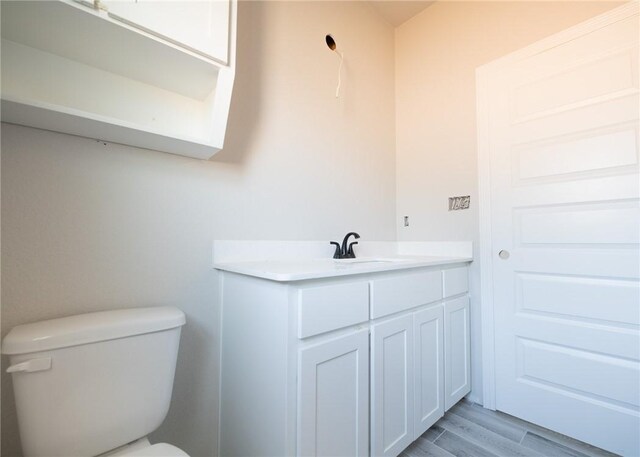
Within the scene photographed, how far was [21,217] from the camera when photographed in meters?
0.90

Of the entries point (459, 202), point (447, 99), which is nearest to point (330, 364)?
point (459, 202)

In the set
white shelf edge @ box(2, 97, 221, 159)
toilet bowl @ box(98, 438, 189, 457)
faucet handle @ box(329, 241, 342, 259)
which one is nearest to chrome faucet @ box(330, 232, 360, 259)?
faucet handle @ box(329, 241, 342, 259)

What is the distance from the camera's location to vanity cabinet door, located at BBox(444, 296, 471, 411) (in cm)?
157

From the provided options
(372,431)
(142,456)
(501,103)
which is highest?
(501,103)

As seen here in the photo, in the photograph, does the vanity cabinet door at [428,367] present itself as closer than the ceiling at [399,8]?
Yes

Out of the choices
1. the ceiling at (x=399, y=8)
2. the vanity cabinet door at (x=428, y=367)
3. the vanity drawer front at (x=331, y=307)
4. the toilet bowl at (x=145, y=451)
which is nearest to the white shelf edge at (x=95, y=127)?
the vanity drawer front at (x=331, y=307)

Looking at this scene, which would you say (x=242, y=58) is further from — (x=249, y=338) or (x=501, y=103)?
(x=501, y=103)

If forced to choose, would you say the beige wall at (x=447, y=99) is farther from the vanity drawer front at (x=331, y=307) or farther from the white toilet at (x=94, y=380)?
the white toilet at (x=94, y=380)

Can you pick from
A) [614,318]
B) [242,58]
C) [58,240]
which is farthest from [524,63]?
[58,240]

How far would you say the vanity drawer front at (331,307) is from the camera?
3.04 ft

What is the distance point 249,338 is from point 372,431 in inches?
24.3

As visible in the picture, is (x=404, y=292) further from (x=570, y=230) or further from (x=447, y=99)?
(x=447, y=99)

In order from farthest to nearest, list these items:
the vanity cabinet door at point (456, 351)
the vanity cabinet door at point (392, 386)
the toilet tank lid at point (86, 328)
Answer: the vanity cabinet door at point (456, 351) < the vanity cabinet door at point (392, 386) < the toilet tank lid at point (86, 328)

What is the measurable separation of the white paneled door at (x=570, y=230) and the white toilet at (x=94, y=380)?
1.78 metres
